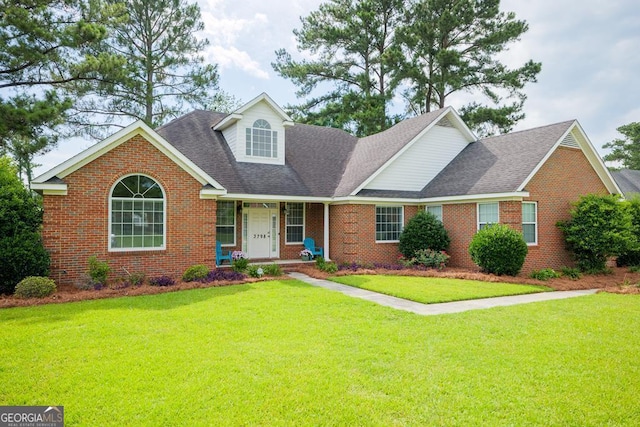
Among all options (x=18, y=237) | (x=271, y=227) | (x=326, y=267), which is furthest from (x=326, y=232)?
(x=18, y=237)

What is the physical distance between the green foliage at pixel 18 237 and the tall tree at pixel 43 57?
3.51m

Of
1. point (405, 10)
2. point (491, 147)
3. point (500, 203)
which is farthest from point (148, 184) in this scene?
point (405, 10)

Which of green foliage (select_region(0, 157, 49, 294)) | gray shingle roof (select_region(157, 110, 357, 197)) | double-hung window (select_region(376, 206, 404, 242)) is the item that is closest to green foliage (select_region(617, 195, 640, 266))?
double-hung window (select_region(376, 206, 404, 242))

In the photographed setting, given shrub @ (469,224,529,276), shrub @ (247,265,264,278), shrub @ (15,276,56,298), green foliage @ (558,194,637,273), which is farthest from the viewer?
green foliage @ (558,194,637,273)

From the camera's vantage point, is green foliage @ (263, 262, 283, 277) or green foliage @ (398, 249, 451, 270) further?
green foliage @ (398, 249, 451, 270)

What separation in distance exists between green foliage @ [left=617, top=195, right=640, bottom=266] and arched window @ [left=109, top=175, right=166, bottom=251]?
17.2m

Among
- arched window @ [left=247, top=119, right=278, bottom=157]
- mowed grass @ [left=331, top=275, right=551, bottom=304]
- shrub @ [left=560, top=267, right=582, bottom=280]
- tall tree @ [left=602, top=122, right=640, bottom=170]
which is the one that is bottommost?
mowed grass @ [left=331, top=275, right=551, bottom=304]

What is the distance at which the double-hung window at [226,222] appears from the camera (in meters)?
15.4

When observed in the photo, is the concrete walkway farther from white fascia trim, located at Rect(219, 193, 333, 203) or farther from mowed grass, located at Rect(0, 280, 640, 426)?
white fascia trim, located at Rect(219, 193, 333, 203)

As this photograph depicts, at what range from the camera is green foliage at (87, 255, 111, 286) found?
35.3ft

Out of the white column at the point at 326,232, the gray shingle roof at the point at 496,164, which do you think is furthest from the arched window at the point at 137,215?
the gray shingle roof at the point at 496,164

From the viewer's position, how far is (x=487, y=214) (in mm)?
14922

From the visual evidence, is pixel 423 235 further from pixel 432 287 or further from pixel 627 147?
pixel 627 147

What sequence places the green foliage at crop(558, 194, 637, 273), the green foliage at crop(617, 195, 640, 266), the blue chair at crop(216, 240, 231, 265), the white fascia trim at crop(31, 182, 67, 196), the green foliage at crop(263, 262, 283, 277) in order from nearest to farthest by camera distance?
1. the white fascia trim at crop(31, 182, 67, 196)
2. the green foliage at crop(263, 262, 283, 277)
3. the green foliage at crop(558, 194, 637, 273)
4. the blue chair at crop(216, 240, 231, 265)
5. the green foliage at crop(617, 195, 640, 266)
